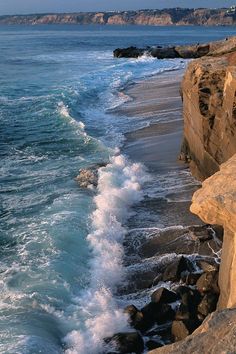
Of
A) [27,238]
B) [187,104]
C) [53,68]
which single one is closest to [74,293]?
[27,238]

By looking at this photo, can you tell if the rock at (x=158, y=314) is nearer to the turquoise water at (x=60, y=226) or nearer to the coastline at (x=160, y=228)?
the coastline at (x=160, y=228)

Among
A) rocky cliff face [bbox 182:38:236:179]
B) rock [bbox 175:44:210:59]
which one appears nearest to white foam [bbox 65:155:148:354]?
rocky cliff face [bbox 182:38:236:179]

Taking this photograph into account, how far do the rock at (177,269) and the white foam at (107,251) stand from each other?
2.99 ft

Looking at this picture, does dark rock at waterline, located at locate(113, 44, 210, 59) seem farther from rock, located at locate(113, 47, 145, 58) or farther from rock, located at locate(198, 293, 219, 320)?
rock, located at locate(198, 293, 219, 320)

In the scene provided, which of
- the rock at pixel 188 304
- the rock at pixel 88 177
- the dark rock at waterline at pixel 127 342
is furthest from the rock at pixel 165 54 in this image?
the dark rock at waterline at pixel 127 342

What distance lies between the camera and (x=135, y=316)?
8.81 meters

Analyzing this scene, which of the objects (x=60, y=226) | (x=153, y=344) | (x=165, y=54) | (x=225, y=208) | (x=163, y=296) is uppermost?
(x=225, y=208)

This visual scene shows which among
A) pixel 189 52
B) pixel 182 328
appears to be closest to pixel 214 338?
pixel 182 328

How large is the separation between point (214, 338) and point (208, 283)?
13.9 ft

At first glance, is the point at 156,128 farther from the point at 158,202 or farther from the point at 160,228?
the point at 160,228

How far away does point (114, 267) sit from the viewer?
10641mm

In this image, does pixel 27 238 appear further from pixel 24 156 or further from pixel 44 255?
pixel 24 156

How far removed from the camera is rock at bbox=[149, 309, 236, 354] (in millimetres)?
4848

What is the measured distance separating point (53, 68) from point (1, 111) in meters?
21.4
